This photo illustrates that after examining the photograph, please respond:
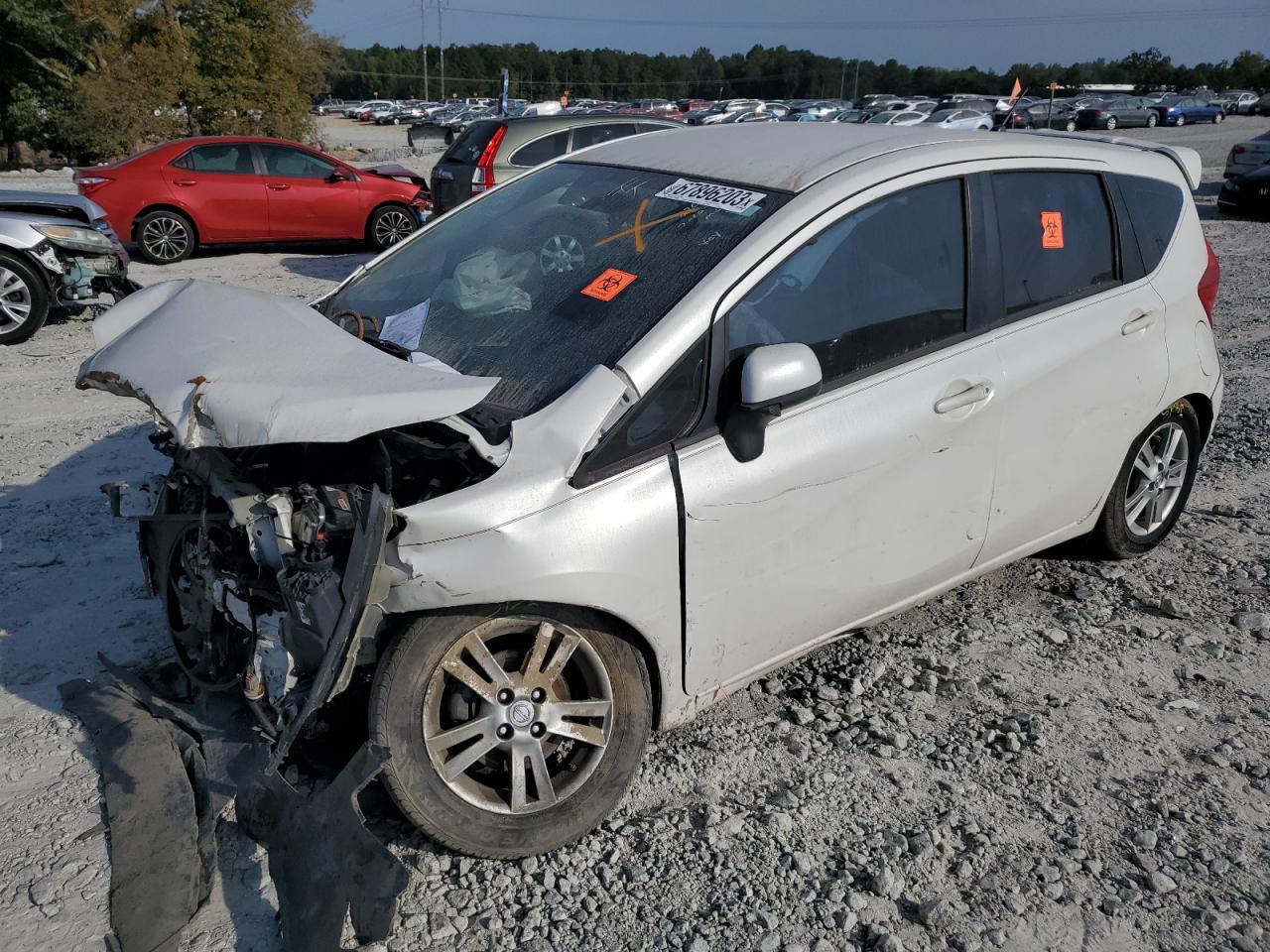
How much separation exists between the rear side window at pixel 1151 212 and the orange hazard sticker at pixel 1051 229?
0.48 m

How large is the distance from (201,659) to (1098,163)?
12.4 ft

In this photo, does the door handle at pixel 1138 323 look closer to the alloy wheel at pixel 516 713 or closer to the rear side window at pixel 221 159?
the alloy wheel at pixel 516 713

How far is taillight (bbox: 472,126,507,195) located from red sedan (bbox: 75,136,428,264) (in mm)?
2351

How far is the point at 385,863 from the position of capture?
8.43 ft

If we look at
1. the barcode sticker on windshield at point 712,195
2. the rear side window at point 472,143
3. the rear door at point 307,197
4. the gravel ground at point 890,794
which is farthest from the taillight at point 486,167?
the barcode sticker on windshield at point 712,195

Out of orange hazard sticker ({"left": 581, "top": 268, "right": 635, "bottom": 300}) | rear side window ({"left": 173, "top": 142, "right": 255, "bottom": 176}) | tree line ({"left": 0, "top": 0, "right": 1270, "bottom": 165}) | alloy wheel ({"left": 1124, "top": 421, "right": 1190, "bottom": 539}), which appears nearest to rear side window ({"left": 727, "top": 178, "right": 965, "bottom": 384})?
orange hazard sticker ({"left": 581, "top": 268, "right": 635, "bottom": 300})

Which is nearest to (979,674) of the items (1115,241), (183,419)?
(1115,241)

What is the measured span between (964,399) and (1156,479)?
1.57 metres

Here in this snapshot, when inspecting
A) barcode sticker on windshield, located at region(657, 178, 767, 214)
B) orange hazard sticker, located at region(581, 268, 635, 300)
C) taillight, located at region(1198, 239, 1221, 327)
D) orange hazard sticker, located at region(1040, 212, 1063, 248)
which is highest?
barcode sticker on windshield, located at region(657, 178, 767, 214)

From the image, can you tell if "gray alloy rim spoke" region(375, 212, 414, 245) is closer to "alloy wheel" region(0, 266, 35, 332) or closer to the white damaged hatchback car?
"alloy wheel" region(0, 266, 35, 332)

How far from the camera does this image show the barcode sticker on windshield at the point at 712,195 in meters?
3.26

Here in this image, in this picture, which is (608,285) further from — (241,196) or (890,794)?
(241,196)

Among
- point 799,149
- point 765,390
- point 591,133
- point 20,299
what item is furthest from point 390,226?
point 765,390

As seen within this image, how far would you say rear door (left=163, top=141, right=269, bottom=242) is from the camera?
40.1 feet
